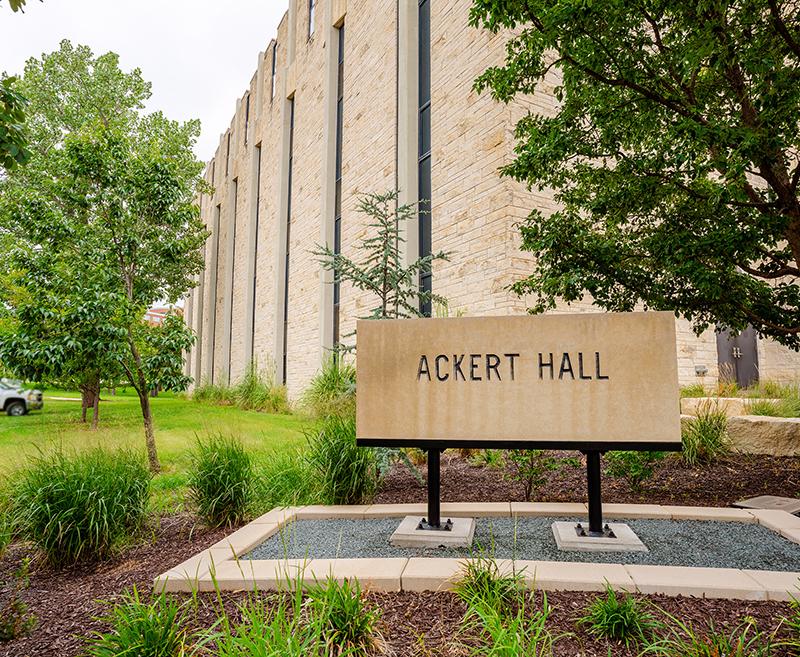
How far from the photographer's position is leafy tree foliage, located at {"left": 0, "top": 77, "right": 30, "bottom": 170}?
2.92m

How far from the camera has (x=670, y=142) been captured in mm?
4082

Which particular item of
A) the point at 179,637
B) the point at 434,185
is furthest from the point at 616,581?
the point at 434,185

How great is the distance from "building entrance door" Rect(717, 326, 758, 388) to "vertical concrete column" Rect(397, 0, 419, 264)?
701cm

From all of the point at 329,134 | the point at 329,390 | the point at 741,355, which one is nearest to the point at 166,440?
the point at 329,390

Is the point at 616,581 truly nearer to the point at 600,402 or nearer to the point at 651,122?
the point at 600,402

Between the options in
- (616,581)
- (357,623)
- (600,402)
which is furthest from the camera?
(600,402)

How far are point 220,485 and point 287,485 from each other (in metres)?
0.81

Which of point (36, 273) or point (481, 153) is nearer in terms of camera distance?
point (36, 273)

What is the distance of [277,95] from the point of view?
1936 cm

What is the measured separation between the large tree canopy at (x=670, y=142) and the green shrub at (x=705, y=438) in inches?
56.2

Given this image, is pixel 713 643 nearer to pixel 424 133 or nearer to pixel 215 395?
pixel 424 133

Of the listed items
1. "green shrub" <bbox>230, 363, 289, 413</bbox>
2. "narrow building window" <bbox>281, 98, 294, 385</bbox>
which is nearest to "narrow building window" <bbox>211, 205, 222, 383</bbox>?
"green shrub" <bbox>230, 363, 289, 413</bbox>

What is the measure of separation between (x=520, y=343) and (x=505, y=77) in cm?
237

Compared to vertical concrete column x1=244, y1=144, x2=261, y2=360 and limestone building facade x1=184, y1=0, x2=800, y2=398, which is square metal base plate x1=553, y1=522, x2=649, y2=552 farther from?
vertical concrete column x1=244, y1=144, x2=261, y2=360
